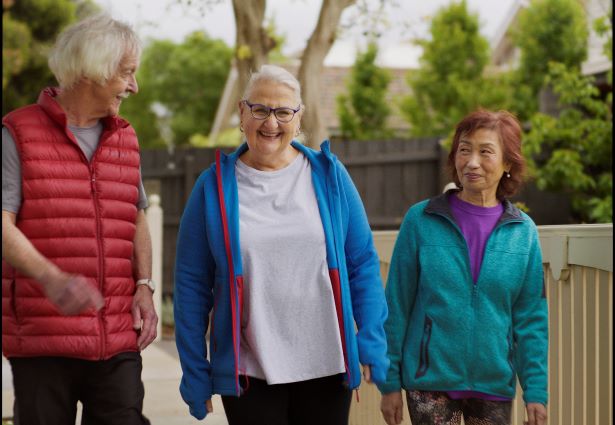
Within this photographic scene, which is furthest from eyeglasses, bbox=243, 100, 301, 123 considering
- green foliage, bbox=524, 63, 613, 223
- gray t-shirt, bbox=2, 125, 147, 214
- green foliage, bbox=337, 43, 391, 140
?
green foliage, bbox=337, 43, 391, 140

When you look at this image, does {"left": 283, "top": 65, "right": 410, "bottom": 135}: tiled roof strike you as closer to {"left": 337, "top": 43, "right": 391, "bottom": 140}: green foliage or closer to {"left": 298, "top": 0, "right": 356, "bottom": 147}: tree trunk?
{"left": 337, "top": 43, "right": 391, "bottom": 140}: green foliage

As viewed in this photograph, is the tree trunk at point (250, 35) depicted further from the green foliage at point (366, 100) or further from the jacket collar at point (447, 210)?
the green foliage at point (366, 100)

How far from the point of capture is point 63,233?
2.67 meters

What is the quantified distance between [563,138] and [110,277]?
9.51 m

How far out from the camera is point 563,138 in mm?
11586

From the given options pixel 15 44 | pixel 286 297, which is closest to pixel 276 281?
pixel 286 297

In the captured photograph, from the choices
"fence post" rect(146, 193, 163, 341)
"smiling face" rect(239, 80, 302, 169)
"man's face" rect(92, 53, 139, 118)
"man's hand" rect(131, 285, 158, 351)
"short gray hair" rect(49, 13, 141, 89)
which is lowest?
"fence post" rect(146, 193, 163, 341)

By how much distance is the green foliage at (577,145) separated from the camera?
1109cm

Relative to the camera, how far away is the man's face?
2.73 meters

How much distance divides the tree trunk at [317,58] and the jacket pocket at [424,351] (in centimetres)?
750

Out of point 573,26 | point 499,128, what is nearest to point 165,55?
point 573,26

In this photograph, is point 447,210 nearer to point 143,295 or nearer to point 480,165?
point 480,165

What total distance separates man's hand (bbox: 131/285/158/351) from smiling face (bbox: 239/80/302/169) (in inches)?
19.3

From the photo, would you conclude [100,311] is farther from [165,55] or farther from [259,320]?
[165,55]
